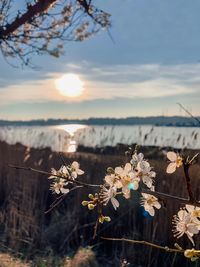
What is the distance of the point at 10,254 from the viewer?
505 cm

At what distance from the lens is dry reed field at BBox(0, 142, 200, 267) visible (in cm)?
457

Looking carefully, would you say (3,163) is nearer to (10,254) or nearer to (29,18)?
(29,18)

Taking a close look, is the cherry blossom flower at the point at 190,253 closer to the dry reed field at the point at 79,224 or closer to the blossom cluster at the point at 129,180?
the blossom cluster at the point at 129,180

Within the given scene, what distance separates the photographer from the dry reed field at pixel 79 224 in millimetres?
4570

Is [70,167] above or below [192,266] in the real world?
above

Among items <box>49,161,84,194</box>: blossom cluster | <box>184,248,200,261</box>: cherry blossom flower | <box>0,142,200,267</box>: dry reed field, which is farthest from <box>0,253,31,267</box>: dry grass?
<box>184,248,200,261</box>: cherry blossom flower

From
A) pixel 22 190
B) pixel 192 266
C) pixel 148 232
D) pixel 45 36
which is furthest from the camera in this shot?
pixel 45 36

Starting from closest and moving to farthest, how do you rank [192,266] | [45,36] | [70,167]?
[70,167]
[192,266]
[45,36]

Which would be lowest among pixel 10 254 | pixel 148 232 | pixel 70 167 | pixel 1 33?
pixel 10 254

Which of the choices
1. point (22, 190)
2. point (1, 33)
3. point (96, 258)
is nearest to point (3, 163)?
point (22, 190)

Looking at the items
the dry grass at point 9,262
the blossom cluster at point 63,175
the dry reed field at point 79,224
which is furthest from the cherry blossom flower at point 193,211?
the dry grass at point 9,262

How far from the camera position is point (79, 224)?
5684 mm

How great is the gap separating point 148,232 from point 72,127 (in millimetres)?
5983

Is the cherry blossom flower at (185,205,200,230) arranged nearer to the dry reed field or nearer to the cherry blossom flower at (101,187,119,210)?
the cherry blossom flower at (101,187,119,210)
